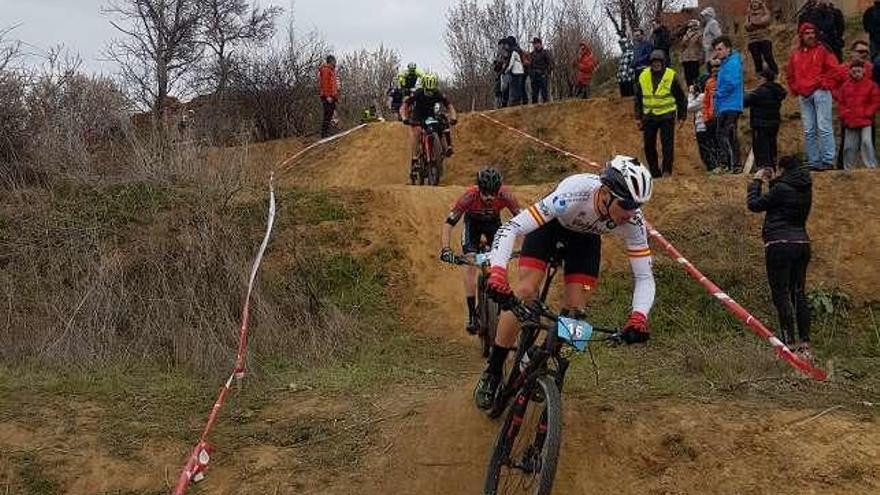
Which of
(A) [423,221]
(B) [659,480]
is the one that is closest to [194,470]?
(B) [659,480]

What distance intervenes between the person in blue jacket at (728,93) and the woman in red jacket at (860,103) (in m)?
1.18

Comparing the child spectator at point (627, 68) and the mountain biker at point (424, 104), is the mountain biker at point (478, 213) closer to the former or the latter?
the mountain biker at point (424, 104)

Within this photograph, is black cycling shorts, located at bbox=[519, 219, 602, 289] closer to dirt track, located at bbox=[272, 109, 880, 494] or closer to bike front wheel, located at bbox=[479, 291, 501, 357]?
dirt track, located at bbox=[272, 109, 880, 494]

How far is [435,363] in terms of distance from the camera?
8391mm

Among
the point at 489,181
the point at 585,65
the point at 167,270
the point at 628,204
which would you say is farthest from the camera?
the point at 585,65

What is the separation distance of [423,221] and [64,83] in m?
6.31

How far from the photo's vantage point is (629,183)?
4.52m

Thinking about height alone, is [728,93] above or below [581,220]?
above

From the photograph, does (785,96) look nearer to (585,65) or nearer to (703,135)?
(703,135)

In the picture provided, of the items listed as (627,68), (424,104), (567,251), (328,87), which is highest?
(328,87)

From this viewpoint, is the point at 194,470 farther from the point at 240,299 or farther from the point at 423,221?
the point at 423,221

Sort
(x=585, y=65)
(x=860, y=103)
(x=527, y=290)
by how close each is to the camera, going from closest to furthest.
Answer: (x=527, y=290) → (x=860, y=103) → (x=585, y=65)

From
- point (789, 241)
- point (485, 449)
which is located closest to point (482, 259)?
point (485, 449)

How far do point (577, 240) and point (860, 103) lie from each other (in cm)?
646
